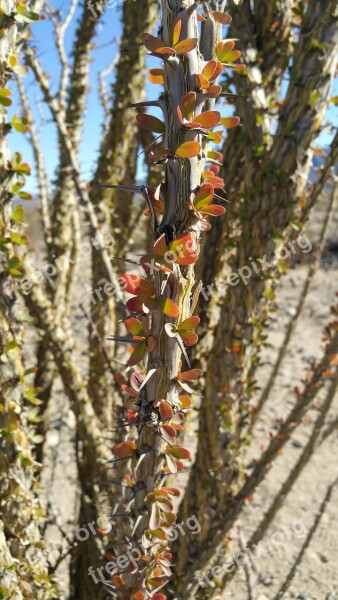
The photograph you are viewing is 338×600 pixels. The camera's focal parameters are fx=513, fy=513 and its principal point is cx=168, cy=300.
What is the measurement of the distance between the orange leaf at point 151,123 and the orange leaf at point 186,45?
105 millimetres

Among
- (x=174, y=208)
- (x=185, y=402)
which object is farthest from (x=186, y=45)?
(x=185, y=402)

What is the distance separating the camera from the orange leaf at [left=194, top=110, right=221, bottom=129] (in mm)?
741

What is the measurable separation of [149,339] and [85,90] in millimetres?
2888

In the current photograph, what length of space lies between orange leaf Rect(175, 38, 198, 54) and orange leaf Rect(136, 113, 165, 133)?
0.34 ft

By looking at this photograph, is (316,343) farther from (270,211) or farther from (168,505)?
(168,505)

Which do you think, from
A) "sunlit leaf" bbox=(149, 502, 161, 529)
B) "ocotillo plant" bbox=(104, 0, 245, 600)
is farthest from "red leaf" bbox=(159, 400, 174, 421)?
"sunlit leaf" bbox=(149, 502, 161, 529)

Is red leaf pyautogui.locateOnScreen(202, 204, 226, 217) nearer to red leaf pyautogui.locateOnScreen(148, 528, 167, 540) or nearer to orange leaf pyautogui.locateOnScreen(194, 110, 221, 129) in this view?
orange leaf pyautogui.locateOnScreen(194, 110, 221, 129)

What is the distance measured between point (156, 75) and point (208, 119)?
4.8 inches

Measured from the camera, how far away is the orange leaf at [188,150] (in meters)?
0.72

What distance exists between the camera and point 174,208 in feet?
2.57

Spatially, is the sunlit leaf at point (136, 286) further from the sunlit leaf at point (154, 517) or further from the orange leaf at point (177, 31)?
the sunlit leaf at point (154, 517)

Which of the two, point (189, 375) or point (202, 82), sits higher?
point (202, 82)

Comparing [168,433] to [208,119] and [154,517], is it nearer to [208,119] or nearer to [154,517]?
[154,517]

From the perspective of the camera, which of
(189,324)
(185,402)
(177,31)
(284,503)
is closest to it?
(177,31)
